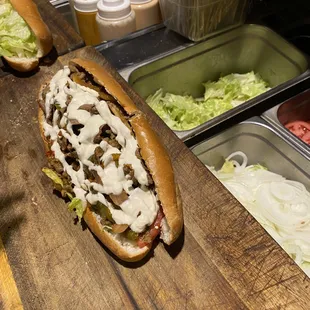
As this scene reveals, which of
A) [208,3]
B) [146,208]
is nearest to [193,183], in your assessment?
[146,208]

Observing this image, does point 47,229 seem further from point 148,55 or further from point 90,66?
point 148,55

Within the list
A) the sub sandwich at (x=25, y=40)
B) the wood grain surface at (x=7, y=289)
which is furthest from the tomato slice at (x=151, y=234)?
the sub sandwich at (x=25, y=40)

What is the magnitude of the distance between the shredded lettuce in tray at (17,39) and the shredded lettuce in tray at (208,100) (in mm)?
770

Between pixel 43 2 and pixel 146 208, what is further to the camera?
pixel 43 2

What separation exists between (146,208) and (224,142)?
29.8 inches

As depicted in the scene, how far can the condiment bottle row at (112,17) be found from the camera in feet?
8.13

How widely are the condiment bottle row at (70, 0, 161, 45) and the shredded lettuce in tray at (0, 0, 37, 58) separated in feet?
1.37

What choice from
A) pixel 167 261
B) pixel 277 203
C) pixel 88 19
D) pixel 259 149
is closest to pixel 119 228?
pixel 167 261

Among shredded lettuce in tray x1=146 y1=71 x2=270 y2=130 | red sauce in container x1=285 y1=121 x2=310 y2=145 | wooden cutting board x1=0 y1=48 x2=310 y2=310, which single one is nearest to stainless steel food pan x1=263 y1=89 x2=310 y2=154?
red sauce in container x1=285 y1=121 x2=310 y2=145

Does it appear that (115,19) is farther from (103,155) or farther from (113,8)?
(103,155)

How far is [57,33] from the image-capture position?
262 cm

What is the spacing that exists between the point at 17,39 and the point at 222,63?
1.29m

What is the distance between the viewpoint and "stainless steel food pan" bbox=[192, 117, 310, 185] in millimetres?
2008

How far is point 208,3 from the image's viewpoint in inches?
90.2
